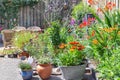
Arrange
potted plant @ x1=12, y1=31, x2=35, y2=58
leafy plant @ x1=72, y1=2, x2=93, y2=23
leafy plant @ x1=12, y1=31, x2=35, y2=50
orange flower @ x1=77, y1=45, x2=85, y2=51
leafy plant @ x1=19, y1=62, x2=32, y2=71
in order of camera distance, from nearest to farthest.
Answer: orange flower @ x1=77, y1=45, x2=85, y2=51, leafy plant @ x1=19, y1=62, x2=32, y2=71, potted plant @ x1=12, y1=31, x2=35, y2=58, leafy plant @ x1=12, y1=31, x2=35, y2=50, leafy plant @ x1=72, y1=2, x2=93, y2=23

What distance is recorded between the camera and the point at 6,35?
9.28 metres

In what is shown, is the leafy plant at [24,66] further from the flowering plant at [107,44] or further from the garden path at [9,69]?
the flowering plant at [107,44]

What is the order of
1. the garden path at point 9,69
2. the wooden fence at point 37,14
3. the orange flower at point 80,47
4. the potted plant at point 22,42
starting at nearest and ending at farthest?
1. the orange flower at point 80,47
2. the garden path at point 9,69
3. the potted plant at point 22,42
4. the wooden fence at point 37,14

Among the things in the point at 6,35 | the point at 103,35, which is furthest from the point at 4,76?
the point at 6,35

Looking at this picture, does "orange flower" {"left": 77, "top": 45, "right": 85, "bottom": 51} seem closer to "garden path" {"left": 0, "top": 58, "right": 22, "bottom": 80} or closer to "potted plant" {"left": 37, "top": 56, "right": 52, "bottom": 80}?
"potted plant" {"left": 37, "top": 56, "right": 52, "bottom": 80}

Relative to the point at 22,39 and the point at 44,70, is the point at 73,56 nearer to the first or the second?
the point at 44,70

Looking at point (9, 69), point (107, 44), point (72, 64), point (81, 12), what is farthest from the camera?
point (81, 12)

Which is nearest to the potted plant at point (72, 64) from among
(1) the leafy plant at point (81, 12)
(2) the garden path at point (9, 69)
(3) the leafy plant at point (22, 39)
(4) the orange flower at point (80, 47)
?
(4) the orange flower at point (80, 47)

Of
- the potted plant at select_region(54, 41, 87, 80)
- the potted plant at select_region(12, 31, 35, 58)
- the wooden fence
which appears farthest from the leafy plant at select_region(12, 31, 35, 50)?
the wooden fence

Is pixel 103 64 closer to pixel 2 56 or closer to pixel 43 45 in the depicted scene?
pixel 43 45

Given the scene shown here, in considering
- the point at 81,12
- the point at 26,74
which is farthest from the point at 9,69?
the point at 81,12

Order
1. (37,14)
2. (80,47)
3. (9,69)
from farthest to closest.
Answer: (37,14) < (9,69) < (80,47)

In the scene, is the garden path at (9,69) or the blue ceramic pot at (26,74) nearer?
the blue ceramic pot at (26,74)

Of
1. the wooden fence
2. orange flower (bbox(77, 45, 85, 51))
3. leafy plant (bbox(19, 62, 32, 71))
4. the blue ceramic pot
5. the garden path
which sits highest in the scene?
the wooden fence
